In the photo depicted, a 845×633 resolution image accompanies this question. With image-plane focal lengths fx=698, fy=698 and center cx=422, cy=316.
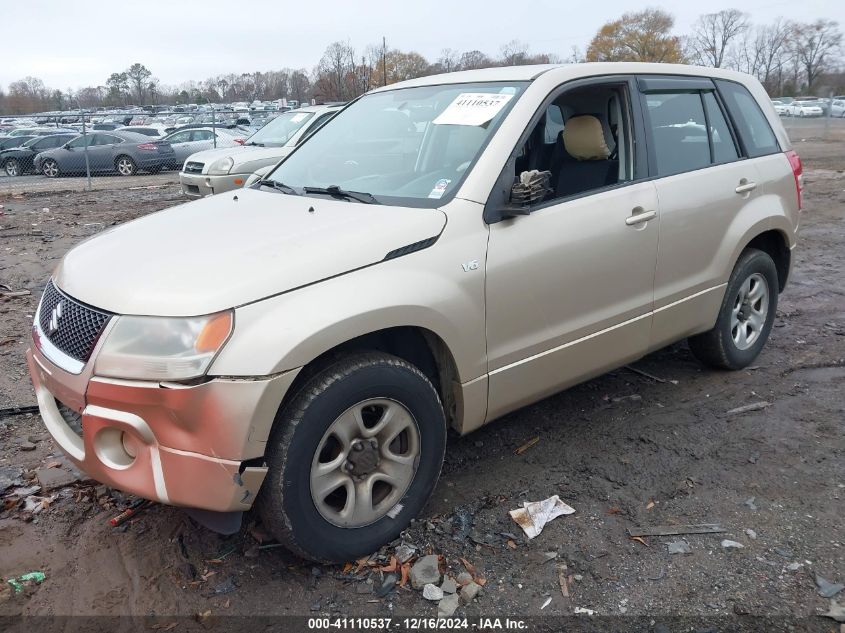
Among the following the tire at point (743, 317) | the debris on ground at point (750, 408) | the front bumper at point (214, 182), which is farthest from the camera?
the front bumper at point (214, 182)

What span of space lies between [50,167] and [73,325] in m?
20.5

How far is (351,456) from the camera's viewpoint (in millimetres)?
2730

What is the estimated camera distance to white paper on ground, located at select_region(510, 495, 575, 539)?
308cm

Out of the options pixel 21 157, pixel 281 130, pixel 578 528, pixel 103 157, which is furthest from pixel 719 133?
pixel 21 157

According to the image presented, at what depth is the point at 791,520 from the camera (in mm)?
3076

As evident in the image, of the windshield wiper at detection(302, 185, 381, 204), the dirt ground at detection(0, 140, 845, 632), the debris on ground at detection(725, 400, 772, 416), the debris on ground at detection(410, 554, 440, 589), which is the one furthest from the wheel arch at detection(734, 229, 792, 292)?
the debris on ground at detection(410, 554, 440, 589)

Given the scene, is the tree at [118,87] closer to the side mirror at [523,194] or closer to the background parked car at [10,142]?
the background parked car at [10,142]

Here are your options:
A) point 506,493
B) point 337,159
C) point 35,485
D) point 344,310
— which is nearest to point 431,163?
point 337,159

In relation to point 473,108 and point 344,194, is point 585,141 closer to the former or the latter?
point 473,108

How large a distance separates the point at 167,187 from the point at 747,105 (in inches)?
585

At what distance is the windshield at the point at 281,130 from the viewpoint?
39.3ft

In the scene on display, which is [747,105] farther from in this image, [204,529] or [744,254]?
[204,529]

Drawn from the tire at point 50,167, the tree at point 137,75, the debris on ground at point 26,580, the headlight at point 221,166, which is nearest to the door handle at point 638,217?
the debris on ground at point 26,580

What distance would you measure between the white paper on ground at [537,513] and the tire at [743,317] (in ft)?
6.20
